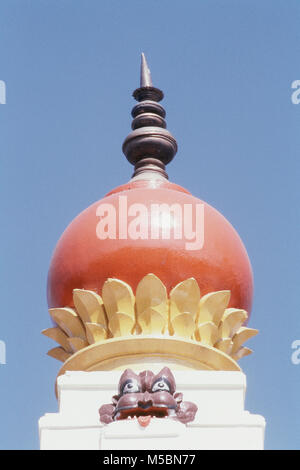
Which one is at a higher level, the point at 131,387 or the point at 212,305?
the point at 212,305

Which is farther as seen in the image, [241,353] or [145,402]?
[241,353]

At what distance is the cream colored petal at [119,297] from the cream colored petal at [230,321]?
130 centimetres

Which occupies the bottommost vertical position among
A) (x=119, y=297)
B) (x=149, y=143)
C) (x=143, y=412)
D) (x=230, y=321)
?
(x=143, y=412)

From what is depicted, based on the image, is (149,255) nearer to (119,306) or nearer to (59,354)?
(119,306)

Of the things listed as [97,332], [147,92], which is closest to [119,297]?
[97,332]

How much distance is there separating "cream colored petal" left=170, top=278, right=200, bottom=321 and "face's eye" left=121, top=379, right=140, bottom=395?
134cm

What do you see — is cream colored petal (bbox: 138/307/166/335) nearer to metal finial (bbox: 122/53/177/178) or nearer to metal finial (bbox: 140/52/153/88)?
metal finial (bbox: 122/53/177/178)

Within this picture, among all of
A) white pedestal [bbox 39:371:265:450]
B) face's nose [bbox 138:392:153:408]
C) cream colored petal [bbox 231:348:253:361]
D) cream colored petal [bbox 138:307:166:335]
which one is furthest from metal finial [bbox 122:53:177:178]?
face's nose [bbox 138:392:153:408]

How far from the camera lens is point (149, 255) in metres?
13.9

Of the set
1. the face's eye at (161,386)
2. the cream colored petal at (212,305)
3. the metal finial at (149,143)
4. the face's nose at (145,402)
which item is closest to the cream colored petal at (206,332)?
the cream colored petal at (212,305)

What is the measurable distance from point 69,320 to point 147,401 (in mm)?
2151

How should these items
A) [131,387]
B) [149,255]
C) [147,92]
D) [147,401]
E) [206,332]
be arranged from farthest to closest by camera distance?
1. [147,92]
2. [149,255]
3. [206,332]
4. [131,387]
5. [147,401]

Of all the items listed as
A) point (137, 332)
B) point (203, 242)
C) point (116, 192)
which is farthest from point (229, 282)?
point (116, 192)

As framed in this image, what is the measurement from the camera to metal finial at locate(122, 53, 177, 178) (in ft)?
54.0
